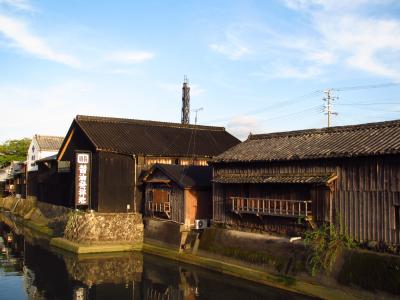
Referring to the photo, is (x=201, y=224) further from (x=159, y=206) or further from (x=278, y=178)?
(x=278, y=178)

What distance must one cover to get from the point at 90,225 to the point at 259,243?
43.6ft

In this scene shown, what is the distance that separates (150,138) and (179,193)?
31.3 ft

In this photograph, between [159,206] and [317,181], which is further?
[159,206]

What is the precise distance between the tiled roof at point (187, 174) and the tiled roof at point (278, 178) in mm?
2586

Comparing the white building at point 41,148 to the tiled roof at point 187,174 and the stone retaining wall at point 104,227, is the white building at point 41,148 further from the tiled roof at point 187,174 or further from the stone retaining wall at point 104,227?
the tiled roof at point 187,174

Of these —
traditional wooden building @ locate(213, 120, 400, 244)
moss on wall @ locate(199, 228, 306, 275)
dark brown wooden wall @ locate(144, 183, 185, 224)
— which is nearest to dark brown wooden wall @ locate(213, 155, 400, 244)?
traditional wooden building @ locate(213, 120, 400, 244)

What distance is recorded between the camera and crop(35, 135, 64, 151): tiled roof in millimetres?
59656

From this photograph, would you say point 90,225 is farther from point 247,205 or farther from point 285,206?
point 285,206

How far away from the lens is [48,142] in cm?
6106

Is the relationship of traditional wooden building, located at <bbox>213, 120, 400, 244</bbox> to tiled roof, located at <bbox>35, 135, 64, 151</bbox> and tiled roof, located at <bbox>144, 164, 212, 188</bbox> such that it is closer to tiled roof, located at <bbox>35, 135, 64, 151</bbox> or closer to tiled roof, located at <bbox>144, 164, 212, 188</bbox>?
tiled roof, located at <bbox>144, 164, 212, 188</bbox>

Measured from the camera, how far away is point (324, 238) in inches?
787

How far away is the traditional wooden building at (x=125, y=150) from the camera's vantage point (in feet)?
109

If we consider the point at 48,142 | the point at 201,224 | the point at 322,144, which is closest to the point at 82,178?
the point at 201,224

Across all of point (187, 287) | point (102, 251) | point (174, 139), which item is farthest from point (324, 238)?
point (174, 139)
